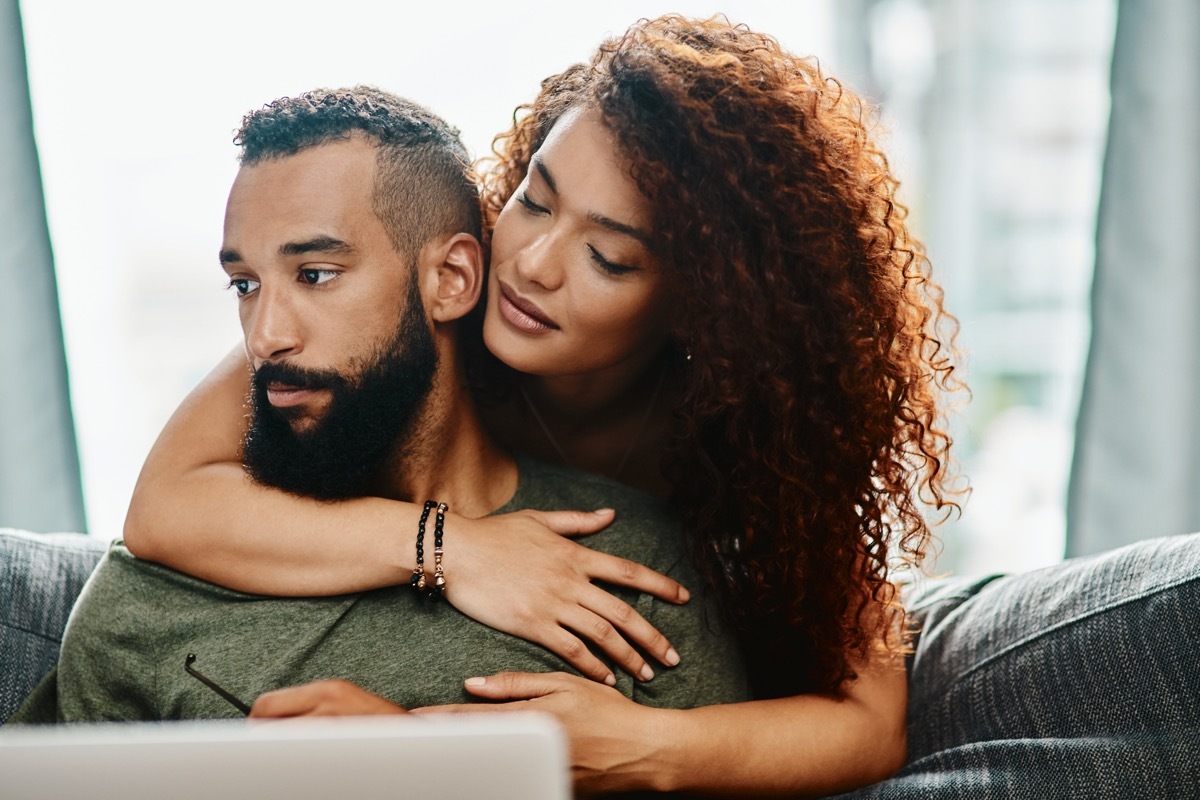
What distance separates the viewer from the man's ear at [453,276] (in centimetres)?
129

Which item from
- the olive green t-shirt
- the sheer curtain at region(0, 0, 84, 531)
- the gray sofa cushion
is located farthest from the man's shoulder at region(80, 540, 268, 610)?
the sheer curtain at region(0, 0, 84, 531)

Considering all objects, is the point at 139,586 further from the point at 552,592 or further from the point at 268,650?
the point at 552,592

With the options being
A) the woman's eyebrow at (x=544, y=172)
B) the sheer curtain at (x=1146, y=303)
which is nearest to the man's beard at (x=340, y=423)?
the woman's eyebrow at (x=544, y=172)

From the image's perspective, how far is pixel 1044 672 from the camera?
1227mm

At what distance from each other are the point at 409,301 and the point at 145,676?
0.51 m

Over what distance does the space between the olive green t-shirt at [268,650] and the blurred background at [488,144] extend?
795mm

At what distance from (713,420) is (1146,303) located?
3.77 feet

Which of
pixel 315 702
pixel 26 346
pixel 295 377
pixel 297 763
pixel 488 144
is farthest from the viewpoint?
pixel 488 144

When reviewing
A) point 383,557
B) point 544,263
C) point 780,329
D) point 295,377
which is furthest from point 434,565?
point 780,329

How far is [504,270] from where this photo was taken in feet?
4.24

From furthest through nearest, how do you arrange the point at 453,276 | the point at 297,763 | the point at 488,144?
the point at 488,144
the point at 453,276
the point at 297,763

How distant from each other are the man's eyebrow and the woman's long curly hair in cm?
34

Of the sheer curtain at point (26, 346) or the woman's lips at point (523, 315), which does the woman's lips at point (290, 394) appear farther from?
the sheer curtain at point (26, 346)

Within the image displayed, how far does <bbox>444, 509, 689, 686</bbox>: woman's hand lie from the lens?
46.4 inches
